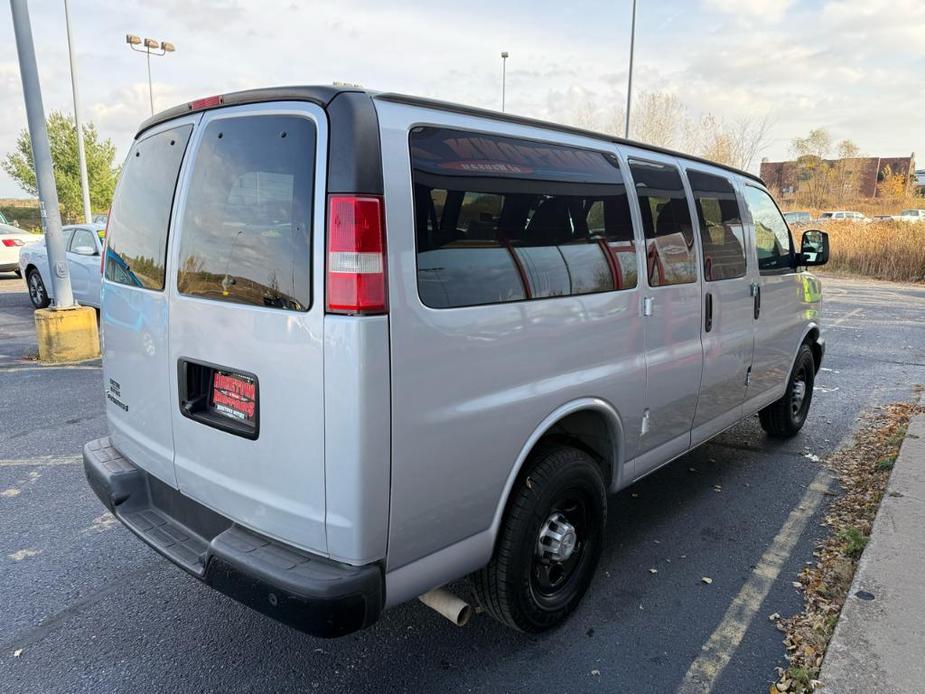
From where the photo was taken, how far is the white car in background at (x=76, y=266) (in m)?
9.67

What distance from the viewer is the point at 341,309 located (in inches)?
75.9

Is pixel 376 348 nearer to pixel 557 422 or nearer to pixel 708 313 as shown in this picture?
pixel 557 422

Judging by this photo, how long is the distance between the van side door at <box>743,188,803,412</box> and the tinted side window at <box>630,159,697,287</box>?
981mm

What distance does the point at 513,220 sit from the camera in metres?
2.46

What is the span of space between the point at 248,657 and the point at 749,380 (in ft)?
11.2

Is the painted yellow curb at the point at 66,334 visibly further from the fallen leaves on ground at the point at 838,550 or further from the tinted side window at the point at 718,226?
Answer: the fallen leaves on ground at the point at 838,550

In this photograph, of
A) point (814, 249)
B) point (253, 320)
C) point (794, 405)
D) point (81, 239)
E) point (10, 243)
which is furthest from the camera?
point (10, 243)

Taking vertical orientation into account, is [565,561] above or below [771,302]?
below

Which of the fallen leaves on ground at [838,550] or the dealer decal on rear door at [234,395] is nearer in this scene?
the dealer decal on rear door at [234,395]

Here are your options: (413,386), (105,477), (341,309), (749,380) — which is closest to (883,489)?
(749,380)

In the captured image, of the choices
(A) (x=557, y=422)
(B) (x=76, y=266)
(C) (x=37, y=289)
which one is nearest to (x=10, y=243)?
(C) (x=37, y=289)

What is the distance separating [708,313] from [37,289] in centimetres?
1175

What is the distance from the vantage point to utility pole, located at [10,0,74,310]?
6.79 metres

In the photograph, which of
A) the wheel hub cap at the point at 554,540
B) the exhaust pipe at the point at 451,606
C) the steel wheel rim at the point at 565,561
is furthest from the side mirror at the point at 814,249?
the exhaust pipe at the point at 451,606
